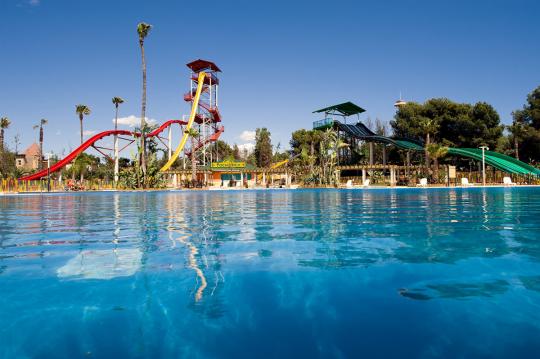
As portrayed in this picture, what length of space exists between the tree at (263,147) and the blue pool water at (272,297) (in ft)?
213

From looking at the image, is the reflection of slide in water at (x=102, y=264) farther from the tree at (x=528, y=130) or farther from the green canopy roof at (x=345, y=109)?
the tree at (x=528, y=130)

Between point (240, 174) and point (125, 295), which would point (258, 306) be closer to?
point (125, 295)

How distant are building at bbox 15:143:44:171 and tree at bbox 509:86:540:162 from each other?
7526cm

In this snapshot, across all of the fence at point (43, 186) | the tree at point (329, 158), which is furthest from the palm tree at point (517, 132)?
the fence at point (43, 186)

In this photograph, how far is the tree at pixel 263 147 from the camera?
71.6 meters

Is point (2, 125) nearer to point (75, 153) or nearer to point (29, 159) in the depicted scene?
point (29, 159)

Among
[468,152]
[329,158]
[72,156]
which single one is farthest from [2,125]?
[468,152]

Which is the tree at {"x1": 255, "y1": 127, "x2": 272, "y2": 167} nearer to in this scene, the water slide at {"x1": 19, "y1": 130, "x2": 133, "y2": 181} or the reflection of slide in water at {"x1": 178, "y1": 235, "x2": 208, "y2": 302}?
the water slide at {"x1": 19, "y1": 130, "x2": 133, "y2": 181}

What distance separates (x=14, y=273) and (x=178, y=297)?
8.07 ft

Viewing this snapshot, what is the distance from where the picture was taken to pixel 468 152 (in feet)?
132

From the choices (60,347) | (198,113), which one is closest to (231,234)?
(60,347)

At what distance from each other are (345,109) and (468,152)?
14006 millimetres

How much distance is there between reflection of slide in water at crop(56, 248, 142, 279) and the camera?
451cm

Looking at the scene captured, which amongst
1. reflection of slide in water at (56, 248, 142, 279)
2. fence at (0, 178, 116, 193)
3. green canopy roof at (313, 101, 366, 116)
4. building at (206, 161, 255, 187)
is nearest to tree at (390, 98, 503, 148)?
green canopy roof at (313, 101, 366, 116)
